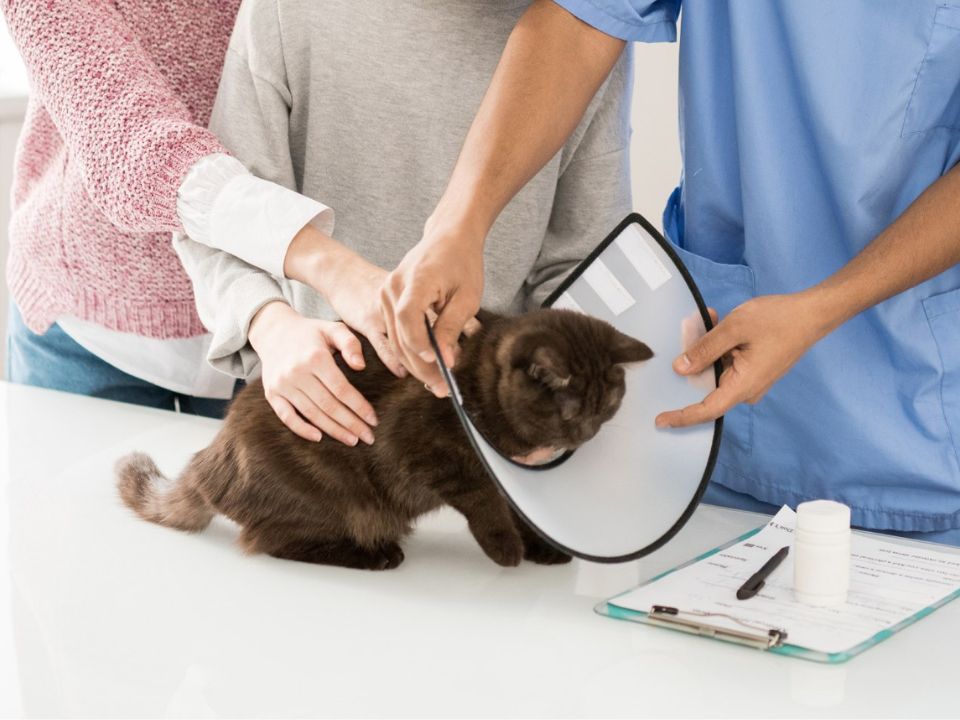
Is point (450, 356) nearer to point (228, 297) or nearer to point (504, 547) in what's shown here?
point (504, 547)

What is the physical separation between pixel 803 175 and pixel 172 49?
861 millimetres

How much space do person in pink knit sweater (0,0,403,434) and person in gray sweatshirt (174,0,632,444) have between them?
2.2 inches

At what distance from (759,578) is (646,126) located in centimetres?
237

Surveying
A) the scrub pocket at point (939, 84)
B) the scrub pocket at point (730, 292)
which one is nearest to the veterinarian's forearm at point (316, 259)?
the scrub pocket at point (730, 292)

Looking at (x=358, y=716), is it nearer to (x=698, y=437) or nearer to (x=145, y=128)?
(x=698, y=437)

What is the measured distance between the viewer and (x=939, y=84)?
3.68ft

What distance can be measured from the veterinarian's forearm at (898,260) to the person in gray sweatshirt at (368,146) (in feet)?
1.41

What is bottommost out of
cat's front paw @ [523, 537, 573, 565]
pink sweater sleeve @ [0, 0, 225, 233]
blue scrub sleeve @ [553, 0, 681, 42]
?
cat's front paw @ [523, 537, 573, 565]

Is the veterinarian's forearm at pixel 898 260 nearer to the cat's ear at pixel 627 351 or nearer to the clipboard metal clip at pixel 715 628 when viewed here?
the cat's ear at pixel 627 351

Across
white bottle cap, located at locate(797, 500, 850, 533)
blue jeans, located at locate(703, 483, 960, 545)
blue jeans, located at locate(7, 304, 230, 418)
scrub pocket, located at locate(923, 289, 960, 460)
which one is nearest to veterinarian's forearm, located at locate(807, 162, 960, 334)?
scrub pocket, located at locate(923, 289, 960, 460)

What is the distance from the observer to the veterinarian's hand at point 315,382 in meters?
1.05

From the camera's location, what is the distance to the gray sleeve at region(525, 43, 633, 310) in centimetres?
140

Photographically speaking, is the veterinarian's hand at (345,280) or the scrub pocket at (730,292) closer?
the veterinarian's hand at (345,280)

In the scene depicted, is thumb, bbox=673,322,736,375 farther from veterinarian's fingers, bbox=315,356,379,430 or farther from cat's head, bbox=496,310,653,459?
veterinarian's fingers, bbox=315,356,379,430
